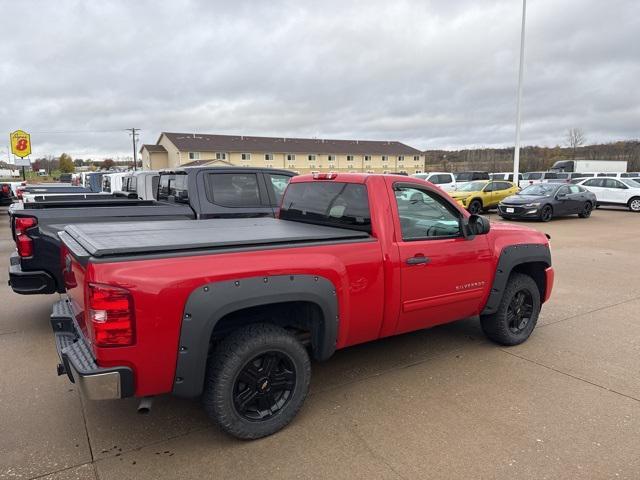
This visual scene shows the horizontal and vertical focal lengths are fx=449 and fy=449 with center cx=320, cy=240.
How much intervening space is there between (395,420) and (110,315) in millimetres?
2054

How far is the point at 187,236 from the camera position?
120 inches

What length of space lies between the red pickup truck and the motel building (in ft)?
188

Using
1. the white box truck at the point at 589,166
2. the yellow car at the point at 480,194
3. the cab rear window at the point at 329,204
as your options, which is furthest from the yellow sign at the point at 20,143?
the white box truck at the point at 589,166

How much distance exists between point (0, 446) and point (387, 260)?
2.86 meters

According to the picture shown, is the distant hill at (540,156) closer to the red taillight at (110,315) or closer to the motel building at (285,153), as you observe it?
the motel building at (285,153)

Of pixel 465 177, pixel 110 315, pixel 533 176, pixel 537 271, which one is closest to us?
pixel 110 315

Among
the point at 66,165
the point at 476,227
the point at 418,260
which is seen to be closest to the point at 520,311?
the point at 476,227

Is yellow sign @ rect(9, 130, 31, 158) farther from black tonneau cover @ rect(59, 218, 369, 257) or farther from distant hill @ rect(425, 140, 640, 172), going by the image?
distant hill @ rect(425, 140, 640, 172)

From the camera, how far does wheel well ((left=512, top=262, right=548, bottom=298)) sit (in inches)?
186

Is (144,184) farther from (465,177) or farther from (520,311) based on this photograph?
(465,177)

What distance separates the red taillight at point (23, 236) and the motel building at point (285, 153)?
184 ft

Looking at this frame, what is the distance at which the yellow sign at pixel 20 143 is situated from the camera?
2420 centimetres

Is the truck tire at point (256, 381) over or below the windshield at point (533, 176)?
below

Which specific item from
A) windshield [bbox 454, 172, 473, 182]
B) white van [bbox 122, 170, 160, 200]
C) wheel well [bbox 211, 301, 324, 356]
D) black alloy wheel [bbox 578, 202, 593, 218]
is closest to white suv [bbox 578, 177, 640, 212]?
black alloy wheel [bbox 578, 202, 593, 218]
